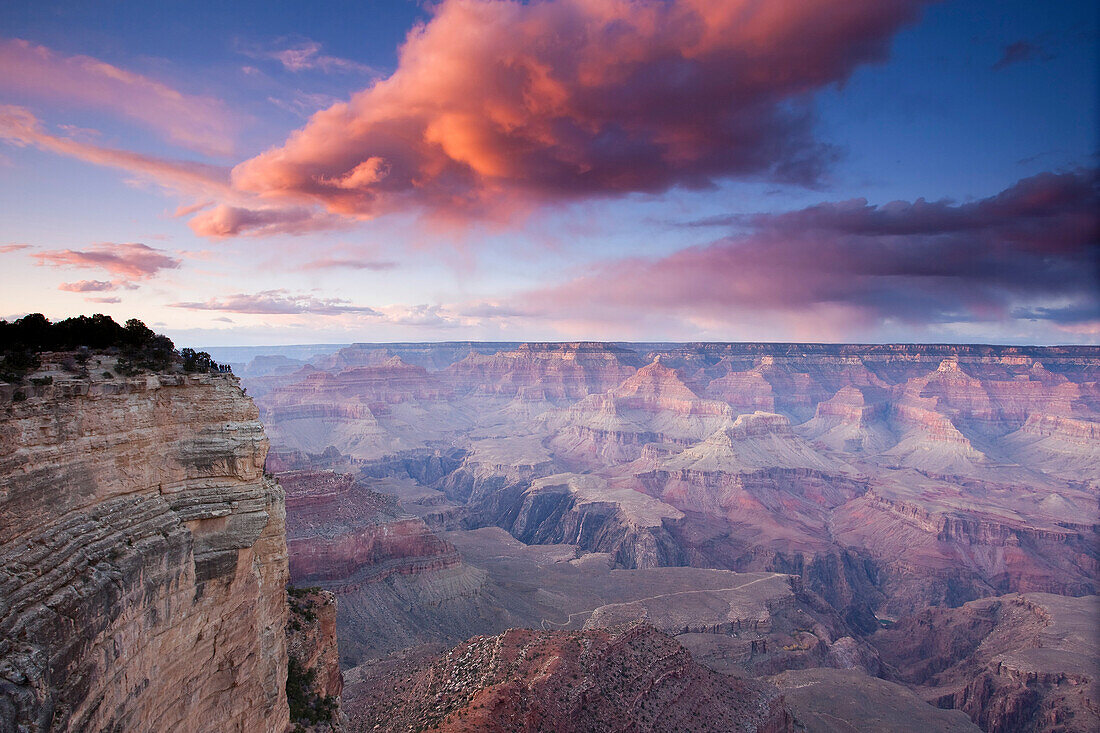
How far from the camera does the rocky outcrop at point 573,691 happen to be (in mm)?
24578

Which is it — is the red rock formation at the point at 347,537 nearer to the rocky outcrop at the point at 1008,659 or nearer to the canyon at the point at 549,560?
the canyon at the point at 549,560

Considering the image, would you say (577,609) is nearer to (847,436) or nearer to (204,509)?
(204,509)

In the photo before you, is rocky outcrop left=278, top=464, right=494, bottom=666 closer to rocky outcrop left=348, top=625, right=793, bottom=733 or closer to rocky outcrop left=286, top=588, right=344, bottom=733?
rocky outcrop left=348, top=625, right=793, bottom=733

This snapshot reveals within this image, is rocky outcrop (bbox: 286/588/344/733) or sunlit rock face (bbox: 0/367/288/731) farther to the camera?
rocky outcrop (bbox: 286/588/344/733)

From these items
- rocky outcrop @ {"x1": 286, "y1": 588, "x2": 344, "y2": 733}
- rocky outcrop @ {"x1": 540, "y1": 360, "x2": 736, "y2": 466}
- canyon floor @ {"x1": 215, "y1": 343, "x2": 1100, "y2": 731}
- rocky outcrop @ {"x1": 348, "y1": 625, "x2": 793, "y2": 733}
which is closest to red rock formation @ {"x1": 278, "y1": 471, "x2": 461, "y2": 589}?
canyon floor @ {"x1": 215, "y1": 343, "x2": 1100, "y2": 731}

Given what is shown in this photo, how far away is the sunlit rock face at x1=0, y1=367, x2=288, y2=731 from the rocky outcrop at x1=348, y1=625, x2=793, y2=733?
1103 centimetres

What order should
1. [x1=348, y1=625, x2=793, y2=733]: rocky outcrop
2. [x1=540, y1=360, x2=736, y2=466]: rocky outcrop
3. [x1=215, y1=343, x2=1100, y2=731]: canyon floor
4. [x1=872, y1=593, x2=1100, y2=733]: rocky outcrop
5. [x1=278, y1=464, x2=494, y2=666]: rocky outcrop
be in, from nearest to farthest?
[x1=348, y1=625, x2=793, y2=733]: rocky outcrop → [x1=215, y1=343, x2=1100, y2=731]: canyon floor → [x1=872, y1=593, x2=1100, y2=733]: rocky outcrop → [x1=278, y1=464, x2=494, y2=666]: rocky outcrop → [x1=540, y1=360, x2=736, y2=466]: rocky outcrop

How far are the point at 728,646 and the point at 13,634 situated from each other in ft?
184

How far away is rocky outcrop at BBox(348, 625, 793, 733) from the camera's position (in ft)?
80.6

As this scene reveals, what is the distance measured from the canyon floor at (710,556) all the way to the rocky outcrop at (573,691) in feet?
0.50

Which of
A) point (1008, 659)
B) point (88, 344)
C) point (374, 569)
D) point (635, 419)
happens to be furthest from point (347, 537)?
point (635, 419)

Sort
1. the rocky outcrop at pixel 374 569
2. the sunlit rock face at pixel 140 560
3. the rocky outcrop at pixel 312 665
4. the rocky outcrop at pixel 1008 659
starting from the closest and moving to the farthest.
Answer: the sunlit rock face at pixel 140 560 < the rocky outcrop at pixel 312 665 < the rocky outcrop at pixel 1008 659 < the rocky outcrop at pixel 374 569


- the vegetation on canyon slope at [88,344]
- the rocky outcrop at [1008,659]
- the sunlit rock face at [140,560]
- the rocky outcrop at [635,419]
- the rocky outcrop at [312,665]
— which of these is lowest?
the rocky outcrop at [1008,659]

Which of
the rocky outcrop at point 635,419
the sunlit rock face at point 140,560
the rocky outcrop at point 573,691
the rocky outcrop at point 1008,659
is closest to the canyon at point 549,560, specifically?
the sunlit rock face at point 140,560
